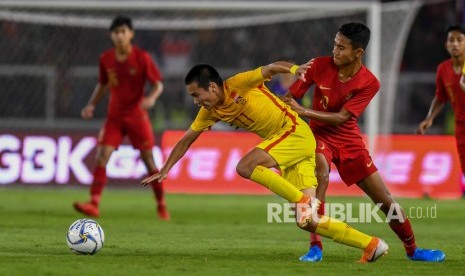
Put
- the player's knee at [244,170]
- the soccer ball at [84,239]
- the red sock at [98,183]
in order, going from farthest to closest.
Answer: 1. the red sock at [98,183]
2. the soccer ball at [84,239]
3. the player's knee at [244,170]

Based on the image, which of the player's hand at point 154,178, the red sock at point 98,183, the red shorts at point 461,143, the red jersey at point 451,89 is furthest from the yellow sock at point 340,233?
the red sock at point 98,183

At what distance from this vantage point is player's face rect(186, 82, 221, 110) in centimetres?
904

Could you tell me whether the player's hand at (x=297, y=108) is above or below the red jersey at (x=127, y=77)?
above

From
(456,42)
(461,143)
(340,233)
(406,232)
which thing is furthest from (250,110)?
(461,143)

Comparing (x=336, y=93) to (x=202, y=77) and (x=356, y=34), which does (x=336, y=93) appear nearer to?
(x=356, y=34)

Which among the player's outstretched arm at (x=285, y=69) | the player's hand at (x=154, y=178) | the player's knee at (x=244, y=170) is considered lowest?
the player's hand at (x=154, y=178)

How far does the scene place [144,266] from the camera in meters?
8.49

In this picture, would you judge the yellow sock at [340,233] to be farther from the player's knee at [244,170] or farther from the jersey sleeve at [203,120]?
the jersey sleeve at [203,120]

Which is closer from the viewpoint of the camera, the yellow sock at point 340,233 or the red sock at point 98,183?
the yellow sock at point 340,233

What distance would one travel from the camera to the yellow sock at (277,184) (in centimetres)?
874

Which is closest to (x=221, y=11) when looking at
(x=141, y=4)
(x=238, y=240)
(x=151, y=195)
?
(x=141, y=4)

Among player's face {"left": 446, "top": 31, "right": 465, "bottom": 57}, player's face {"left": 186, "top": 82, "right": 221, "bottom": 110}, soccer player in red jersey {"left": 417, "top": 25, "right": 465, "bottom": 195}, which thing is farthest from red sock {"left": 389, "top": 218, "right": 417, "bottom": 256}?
player's face {"left": 446, "top": 31, "right": 465, "bottom": 57}

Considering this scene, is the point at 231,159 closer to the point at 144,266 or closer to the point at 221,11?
the point at 221,11

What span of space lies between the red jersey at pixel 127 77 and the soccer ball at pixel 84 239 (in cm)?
491
